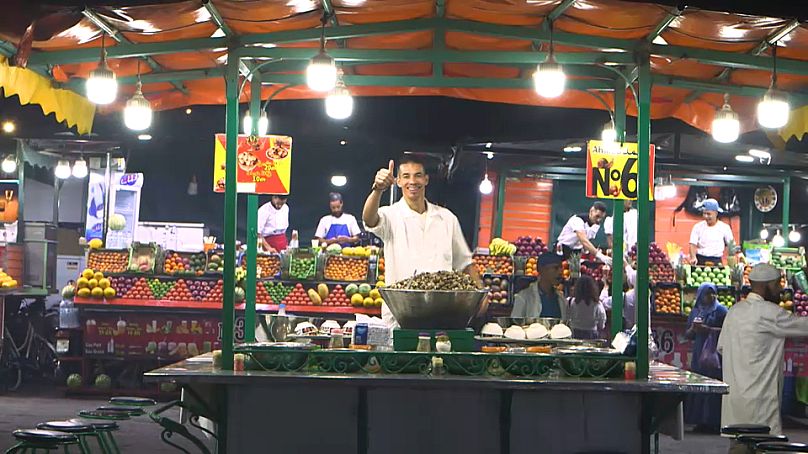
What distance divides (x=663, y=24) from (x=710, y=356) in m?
6.19

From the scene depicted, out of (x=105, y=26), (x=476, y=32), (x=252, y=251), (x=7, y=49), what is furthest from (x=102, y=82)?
(x=476, y=32)

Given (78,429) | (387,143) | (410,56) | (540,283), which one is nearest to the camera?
(78,429)

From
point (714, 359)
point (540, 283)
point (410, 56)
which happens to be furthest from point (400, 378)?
point (714, 359)

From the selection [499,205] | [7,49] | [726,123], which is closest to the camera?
[7,49]

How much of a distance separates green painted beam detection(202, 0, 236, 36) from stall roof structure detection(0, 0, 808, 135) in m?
0.02

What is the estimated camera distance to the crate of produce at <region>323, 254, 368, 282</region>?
1341cm

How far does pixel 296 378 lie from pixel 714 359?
7.41 metres

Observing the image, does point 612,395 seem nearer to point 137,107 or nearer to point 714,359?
point 137,107

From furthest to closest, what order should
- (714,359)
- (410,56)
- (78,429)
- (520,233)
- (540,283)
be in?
(520,233), (714,359), (540,283), (410,56), (78,429)

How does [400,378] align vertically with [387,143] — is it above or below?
below

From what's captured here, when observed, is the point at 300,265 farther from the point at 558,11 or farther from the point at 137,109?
the point at 558,11

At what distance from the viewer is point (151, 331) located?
1341 cm

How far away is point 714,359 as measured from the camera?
11.8 metres

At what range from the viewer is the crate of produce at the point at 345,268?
13414 millimetres
